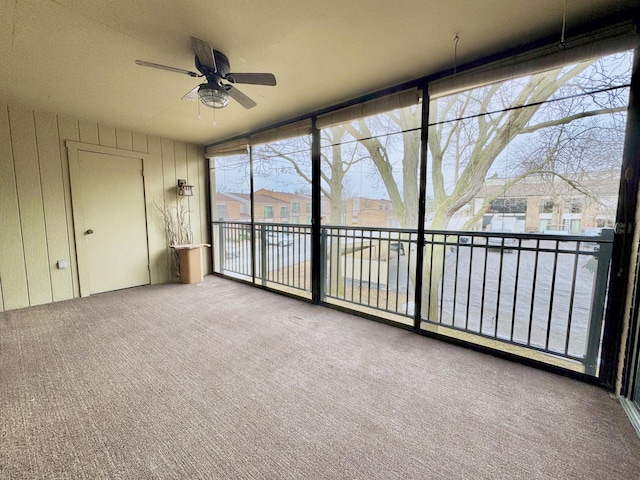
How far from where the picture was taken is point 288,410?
1.51m

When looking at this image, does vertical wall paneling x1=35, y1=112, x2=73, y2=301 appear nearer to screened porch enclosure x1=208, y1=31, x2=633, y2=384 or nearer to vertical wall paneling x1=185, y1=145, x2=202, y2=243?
vertical wall paneling x1=185, y1=145, x2=202, y2=243

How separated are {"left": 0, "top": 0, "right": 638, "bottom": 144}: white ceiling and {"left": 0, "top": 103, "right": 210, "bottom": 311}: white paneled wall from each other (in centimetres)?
46

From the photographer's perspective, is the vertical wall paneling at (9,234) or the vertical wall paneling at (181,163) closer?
the vertical wall paneling at (9,234)

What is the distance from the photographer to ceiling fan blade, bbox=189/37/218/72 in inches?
62.1

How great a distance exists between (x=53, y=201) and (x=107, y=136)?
111 centimetres

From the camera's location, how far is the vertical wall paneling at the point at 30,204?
301 centimetres

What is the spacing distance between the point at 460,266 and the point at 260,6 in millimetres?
2721

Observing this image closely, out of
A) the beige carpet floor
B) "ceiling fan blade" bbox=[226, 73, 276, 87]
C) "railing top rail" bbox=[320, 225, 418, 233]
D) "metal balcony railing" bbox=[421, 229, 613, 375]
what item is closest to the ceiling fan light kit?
"ceiling fan blade" bbox=[226, 73, 276, 87]

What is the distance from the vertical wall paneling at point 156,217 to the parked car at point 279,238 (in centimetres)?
186

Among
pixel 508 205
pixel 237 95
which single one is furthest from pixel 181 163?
pixel 508 205

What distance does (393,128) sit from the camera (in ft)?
11.1

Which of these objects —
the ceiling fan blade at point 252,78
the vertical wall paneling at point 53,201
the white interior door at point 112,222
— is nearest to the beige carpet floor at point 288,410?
the vertical wall paneling at point 53,201

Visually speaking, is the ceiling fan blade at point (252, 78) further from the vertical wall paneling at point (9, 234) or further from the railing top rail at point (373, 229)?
the vertical wall paneling at point (9, 234)

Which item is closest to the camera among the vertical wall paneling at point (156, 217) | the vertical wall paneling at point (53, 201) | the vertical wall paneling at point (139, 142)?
the vertical wall paneling at point (53, 201)
